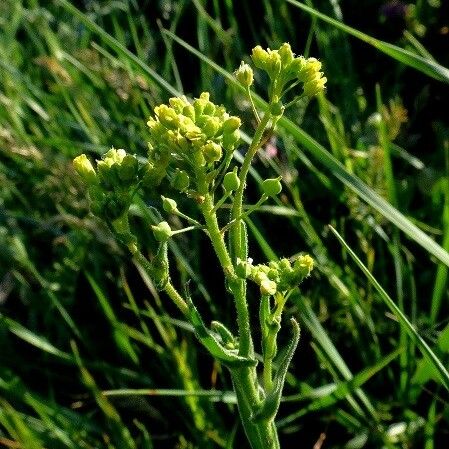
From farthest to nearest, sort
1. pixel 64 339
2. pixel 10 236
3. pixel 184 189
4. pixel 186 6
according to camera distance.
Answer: pixel 186 6
pixel 10 236
pixel 64 339
pixel 184 189

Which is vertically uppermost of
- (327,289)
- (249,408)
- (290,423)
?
(249,408)

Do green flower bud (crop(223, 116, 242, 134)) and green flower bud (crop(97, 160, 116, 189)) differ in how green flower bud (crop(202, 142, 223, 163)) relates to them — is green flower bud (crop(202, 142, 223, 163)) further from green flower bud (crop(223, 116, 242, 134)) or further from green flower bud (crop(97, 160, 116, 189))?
green flower bud (crop(97, 160, 116, 189))

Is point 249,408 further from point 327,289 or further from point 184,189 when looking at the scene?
point 327,289

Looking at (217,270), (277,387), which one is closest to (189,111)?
(277,387)

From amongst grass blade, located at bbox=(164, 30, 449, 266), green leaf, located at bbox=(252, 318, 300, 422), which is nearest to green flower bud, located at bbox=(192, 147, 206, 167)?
green leaf, located at bbox=(252, 318, 300, 422)

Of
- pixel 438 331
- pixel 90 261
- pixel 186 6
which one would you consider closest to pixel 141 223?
pixel 90 261

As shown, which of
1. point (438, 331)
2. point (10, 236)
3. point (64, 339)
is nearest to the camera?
point (438, 331)

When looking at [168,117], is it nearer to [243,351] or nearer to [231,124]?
[231,124]
